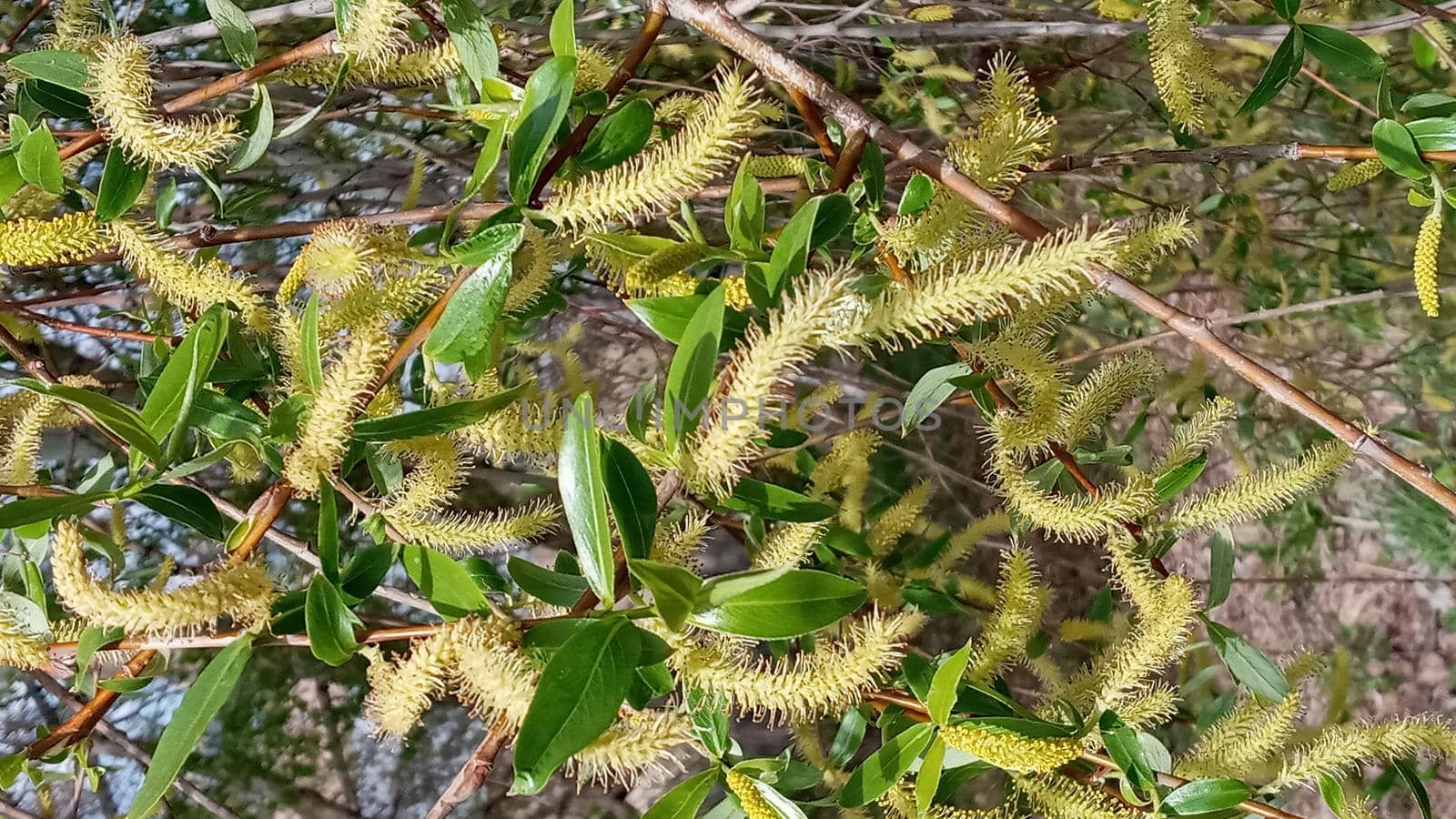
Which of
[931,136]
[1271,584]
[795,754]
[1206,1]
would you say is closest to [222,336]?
[795,754]

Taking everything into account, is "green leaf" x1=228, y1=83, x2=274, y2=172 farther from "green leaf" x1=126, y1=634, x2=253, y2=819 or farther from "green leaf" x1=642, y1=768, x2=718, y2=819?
"green leaf" x1=642, y1=768, x2=718, y2=819

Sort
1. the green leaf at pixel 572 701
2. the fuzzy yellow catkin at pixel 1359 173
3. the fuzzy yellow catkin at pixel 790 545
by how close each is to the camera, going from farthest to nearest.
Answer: the fuzzy yellow catkin at pixel 1359 173 → the fuzzy yellow catkin at pixel 790 545 → the green leaf at pixel 572 701

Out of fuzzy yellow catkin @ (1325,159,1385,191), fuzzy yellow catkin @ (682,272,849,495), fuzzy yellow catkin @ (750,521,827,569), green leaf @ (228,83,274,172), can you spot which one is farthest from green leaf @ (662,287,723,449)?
fuzzy yellow catkin @ (1325,159,1385,191)

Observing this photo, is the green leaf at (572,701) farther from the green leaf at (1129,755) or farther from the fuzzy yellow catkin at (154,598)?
the green leaf at (1129,755)

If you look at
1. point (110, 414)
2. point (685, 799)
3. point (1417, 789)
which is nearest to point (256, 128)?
point (110, 414)

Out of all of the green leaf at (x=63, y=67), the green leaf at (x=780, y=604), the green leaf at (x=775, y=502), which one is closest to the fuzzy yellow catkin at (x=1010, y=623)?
the green leaf at (x=775, y=502)

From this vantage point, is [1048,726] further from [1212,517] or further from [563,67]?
[563,67]

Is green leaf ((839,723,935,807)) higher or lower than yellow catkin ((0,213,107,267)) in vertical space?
lower
